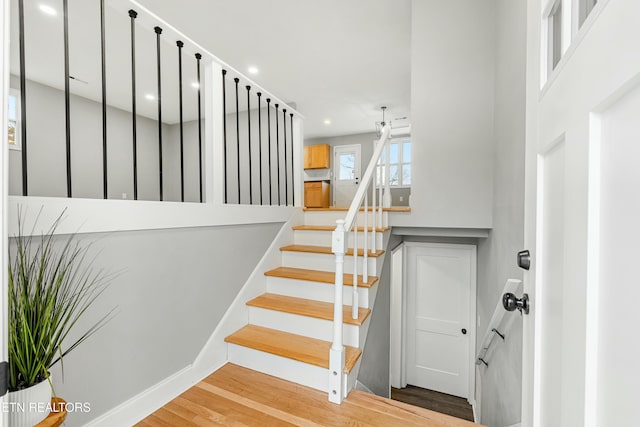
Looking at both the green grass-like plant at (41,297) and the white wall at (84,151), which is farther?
the white wall at (84,151)

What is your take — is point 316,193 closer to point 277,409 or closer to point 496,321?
point 496,321

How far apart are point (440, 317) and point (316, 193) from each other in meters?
4.03

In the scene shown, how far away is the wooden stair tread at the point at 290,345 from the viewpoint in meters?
1.67

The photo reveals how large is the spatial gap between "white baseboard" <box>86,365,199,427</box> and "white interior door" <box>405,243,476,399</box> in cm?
304

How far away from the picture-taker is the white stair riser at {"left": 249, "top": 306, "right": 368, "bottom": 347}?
1.84 m

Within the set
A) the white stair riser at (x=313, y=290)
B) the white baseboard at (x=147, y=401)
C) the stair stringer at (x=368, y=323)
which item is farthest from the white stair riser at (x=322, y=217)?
the white baseboard at (x=147, y=401)

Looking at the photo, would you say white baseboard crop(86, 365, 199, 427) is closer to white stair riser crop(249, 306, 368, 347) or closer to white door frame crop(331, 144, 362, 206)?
white stair riser crop(249, 306, 368, 347)

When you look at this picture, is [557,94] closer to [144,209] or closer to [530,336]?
[530,336]

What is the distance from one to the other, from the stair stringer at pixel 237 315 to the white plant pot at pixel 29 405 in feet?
3.01

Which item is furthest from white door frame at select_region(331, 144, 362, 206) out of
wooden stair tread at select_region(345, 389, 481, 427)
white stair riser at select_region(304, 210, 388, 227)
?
wooden stair tread at select_region(345, 389, 481, 427)

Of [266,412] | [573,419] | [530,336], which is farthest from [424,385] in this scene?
[573,419]

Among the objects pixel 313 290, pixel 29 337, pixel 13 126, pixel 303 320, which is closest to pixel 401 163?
pixel 313 290

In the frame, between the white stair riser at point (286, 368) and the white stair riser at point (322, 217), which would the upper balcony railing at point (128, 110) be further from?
the white stair riser at point (286, 368)

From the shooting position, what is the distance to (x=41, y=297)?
0.89 meters
